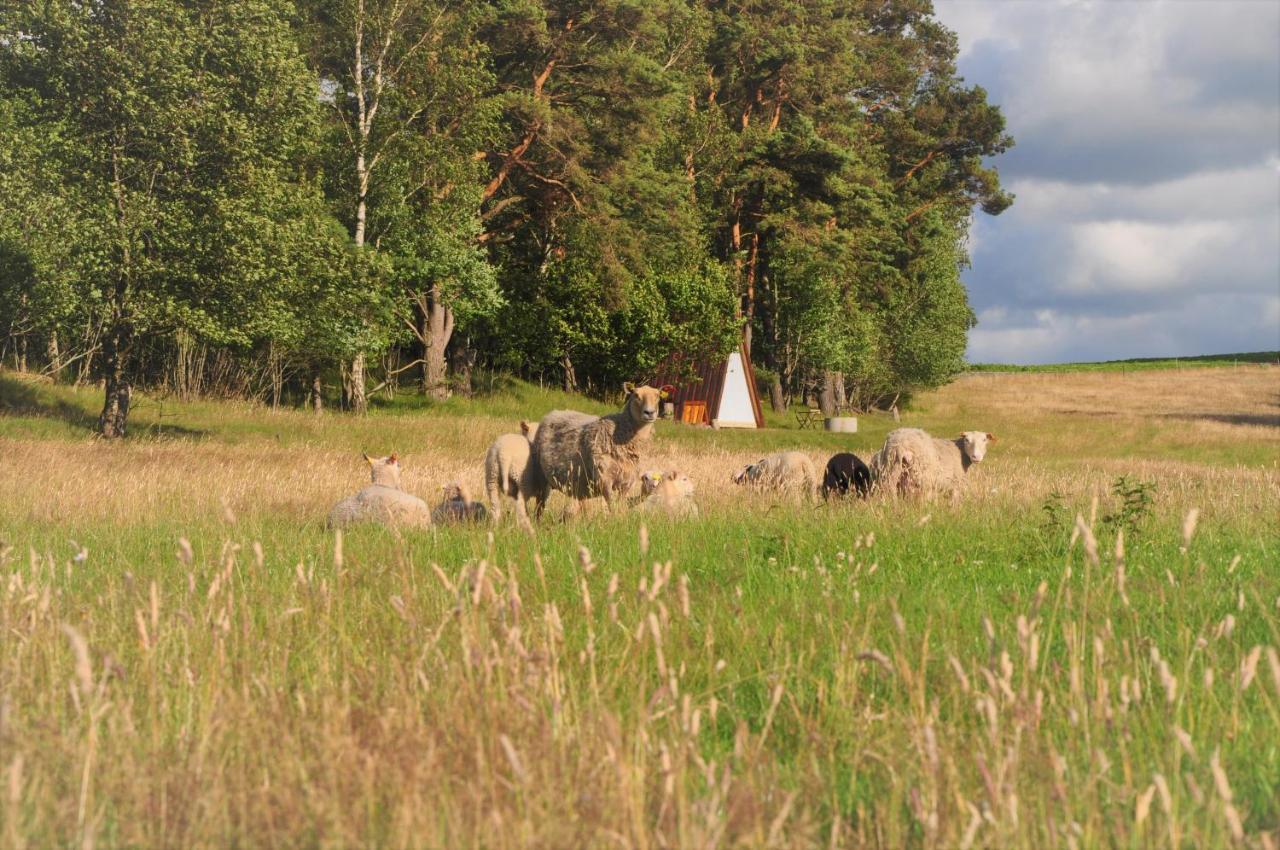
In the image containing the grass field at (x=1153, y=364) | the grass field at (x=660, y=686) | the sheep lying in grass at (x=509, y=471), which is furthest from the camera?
the grass field at (x=1153, y=364)

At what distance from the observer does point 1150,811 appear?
3.68 metres

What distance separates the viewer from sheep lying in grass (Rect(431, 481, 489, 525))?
13148 mm

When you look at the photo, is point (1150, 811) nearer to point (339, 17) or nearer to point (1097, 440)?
point (339, 17)

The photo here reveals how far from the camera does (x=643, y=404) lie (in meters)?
13.1

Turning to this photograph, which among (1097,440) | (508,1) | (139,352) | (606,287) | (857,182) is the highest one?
(508,1)

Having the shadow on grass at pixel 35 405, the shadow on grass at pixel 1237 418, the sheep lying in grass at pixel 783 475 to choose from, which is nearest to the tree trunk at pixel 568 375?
the shadow on grass at pixel 35 405

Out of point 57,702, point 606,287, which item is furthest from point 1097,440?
point 57,702

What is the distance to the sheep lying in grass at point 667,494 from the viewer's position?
1314 centimetres

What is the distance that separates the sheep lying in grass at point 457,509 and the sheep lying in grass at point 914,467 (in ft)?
16.9

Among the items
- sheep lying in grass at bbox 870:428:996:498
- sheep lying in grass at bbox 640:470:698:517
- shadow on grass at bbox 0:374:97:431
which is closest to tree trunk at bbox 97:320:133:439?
shadow on grass at bbox 0:374:97:431

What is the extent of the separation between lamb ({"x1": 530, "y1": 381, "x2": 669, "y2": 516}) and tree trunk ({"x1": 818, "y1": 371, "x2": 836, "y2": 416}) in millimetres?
46142

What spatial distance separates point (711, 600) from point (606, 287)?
3890 cm

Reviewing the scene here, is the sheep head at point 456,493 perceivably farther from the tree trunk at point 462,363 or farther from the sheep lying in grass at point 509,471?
the tree trunk at point 462,363

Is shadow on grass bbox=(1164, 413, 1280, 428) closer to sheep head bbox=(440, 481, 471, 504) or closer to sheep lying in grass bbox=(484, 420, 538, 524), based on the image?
sheep lying in grass bbox=(484, 420, 538, 524)
